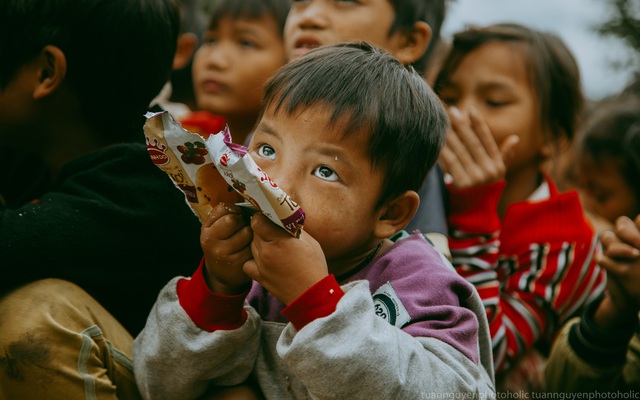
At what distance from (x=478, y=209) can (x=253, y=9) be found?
1.54 metres

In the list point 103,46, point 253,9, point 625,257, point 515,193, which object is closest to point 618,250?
point 625,257

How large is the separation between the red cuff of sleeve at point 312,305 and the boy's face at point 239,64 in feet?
6.38

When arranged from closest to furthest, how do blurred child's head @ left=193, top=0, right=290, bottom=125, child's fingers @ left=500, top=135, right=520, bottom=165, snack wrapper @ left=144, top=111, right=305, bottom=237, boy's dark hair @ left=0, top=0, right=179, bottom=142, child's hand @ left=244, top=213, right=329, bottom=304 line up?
snack wrapper @ left=144, top=111, right=305, bottom=237
child's hand @ left=244, top=213, right=329, bottom=304
boy's dark hair @ left=0, top=0, right=179, bottom=142
child's fingers @ left=500, top=135, right=520, bottom=165
blurred child's head @ left=193, top=0, right=290, bottom=125

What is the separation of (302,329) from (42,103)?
1.20 metres

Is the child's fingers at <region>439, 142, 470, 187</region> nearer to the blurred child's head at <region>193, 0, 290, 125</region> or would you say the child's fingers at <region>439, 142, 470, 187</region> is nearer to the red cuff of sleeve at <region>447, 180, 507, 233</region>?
the red cuff of sleeve at <region>447, 180, 507, 233</region>

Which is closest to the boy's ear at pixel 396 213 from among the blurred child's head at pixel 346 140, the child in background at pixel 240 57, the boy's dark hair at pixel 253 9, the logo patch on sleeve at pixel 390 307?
the blurred child's head at pixel 346 140

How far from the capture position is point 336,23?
8.04 feet

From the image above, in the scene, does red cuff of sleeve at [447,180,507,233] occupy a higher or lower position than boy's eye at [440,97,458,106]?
lower

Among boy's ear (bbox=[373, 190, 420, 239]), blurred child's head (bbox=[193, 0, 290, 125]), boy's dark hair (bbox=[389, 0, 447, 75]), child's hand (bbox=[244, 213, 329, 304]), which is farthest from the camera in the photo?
blurred child's head (bbox=[193, 0, 290, 125])

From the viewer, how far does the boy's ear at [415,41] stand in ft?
8.61

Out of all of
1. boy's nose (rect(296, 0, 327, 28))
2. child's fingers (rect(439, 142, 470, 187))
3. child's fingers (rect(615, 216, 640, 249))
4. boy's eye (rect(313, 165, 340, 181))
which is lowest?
child's fingers (rect(615, 216, 640, 249))

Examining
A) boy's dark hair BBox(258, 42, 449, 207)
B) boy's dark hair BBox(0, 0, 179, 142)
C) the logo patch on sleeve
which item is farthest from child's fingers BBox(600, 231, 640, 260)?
boy's dark hair BBox(0, 0, 179, 142)

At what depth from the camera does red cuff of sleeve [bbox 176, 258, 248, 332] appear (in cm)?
151

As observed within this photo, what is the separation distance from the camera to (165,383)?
62.6 inches
